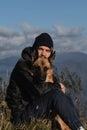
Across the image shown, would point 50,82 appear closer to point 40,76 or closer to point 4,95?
point 40,76

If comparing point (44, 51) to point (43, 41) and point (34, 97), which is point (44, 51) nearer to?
point (43, 41)

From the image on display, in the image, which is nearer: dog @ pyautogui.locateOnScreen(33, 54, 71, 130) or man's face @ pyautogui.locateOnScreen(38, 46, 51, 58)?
dog @ pyautogui.locateOnScreen(33, 54, 71, 130)

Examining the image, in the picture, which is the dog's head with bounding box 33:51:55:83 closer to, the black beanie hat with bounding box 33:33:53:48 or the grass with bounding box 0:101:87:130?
the black beanie hat with bounding box 33:33:53:48

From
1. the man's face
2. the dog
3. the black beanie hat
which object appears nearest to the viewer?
the dog

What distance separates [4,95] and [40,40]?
1.36 m

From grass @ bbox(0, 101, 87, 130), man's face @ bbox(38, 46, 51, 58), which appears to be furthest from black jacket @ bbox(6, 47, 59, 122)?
grass @ bbox(0, 101, 87, 130)

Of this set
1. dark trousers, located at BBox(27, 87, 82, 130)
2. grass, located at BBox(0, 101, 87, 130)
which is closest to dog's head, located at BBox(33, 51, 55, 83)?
dark trousers, located at BBox(27, 87, 82, 130)

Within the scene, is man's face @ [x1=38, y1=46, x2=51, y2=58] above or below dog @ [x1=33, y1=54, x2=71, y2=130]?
above

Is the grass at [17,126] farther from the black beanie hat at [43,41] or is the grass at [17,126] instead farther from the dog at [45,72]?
the black beanie hat at [43,41]

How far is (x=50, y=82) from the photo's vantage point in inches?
327

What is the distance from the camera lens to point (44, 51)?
866cm

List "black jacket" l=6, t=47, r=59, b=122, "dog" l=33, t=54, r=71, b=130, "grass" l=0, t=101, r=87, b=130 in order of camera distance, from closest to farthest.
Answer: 1. "grass" l=0, t=101, r=87, b=130
2. "dog" l=33, t=54, r=71, b=130
3. "black jacket" l=6, t=47, r=59, b=122

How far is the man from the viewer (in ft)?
25.5

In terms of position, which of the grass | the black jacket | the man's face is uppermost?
the man's face
